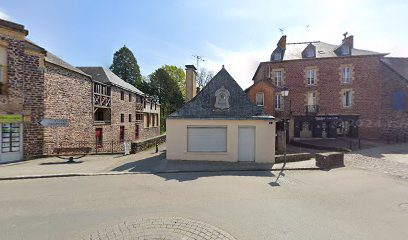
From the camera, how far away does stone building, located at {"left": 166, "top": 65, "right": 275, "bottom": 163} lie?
11.8 m

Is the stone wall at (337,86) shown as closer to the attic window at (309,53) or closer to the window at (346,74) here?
the window at (346,74)

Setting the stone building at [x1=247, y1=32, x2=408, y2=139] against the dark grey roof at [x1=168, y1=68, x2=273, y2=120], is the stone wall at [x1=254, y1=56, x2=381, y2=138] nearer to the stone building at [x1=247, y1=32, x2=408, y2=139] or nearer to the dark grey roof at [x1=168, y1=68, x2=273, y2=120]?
the stone building at [x1=247, y1=32, x2=408, y2=139]

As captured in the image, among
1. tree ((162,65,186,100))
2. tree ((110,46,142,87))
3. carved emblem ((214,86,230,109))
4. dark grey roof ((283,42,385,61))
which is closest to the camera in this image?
carved emblem ((214,86,230,109))

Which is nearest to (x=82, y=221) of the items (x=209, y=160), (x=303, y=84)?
(x=209, y=160)

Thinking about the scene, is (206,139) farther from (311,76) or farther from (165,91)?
(165,91)

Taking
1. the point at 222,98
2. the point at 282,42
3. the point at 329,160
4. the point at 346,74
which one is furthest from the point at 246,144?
the point at 282,42

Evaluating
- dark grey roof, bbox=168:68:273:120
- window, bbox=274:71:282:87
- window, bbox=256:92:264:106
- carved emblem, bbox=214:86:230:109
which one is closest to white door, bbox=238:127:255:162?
dark grey roof, bbox=168:68:273:120

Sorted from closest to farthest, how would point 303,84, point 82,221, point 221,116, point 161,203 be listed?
1. point 82,221
2. point 161,203
3. point 221,116
4. point 303,84

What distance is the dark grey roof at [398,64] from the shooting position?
2445cm

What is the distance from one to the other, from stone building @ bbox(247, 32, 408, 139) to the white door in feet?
35.4

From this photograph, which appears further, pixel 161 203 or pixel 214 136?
pixel 214 136

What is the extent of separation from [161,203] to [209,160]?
6.14 meters

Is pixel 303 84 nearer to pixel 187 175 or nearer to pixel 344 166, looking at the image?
pixel 344 166

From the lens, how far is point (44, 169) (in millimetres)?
9859
